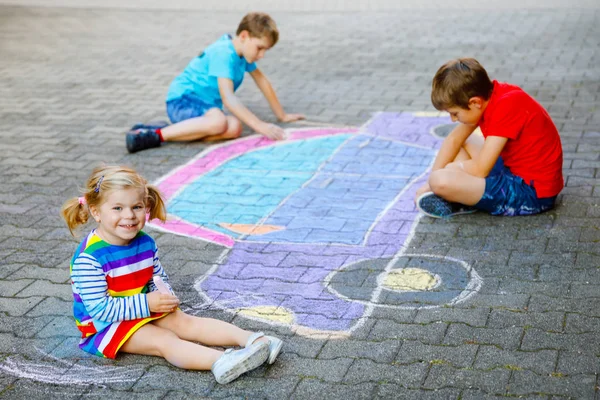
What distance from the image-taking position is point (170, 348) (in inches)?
127

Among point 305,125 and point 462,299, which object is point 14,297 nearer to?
point 462,299

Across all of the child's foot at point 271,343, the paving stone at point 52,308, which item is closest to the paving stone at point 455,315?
the child's foot at point 271,343

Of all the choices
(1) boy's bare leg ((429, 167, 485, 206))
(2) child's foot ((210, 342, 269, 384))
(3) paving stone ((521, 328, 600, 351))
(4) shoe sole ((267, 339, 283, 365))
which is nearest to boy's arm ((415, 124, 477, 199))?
(1) boy's bare leg ((429, 167, 485, 206))

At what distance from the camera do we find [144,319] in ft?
11.0

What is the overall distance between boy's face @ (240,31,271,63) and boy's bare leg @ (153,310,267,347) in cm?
315

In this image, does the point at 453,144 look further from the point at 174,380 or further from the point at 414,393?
the point at 174,380

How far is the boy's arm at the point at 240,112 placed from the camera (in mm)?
6185

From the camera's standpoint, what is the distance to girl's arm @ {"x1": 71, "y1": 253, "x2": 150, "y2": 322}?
10.6ft

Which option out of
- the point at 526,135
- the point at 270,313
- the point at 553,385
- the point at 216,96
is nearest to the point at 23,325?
the point at 270,313

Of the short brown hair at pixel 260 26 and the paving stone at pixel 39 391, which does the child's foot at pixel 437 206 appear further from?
the paving stone at pixel 39 391

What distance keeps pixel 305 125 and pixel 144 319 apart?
3.48 m

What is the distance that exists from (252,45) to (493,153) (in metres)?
2.37

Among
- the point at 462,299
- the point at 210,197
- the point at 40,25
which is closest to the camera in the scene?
the point at 462,299

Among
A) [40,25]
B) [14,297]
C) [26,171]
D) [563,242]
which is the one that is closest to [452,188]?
[563,242]
